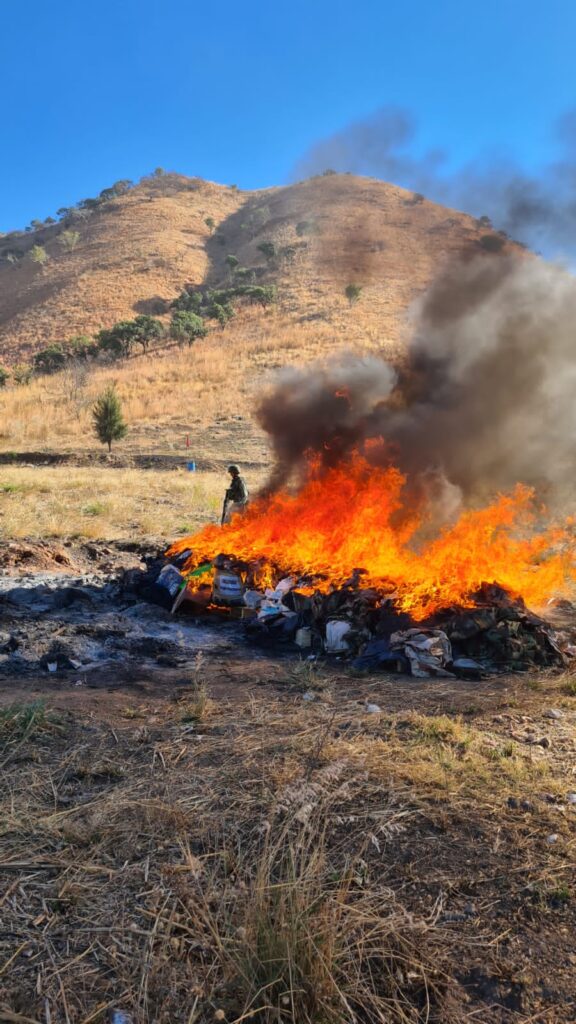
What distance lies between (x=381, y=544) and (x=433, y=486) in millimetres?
1446

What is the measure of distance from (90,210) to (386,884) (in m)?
105

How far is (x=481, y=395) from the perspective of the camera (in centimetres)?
980

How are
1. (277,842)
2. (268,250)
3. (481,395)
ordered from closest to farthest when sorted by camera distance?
(277,842)
(481,395)
(268,250)

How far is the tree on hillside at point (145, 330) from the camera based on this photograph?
51.0 meters

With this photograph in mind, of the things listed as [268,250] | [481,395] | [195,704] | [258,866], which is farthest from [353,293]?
[258,866]

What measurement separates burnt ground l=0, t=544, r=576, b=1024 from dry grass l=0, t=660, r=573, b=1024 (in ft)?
0.04

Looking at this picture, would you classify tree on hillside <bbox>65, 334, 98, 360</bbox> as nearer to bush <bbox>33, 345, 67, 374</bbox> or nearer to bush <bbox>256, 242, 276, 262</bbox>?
bush <bbox>33, 345, 67, 374</bbox>

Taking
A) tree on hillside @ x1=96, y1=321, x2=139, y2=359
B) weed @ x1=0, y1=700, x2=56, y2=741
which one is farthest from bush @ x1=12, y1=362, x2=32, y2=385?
weed @ x1=0, y1=700, x2=56, y2=741

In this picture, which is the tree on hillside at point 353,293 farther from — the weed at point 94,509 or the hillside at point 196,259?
the weed at point 94,509

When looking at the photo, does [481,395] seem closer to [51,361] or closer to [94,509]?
[94,509]

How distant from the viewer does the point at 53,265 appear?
7388 centimetres

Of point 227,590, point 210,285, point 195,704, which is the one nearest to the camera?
point 195,704

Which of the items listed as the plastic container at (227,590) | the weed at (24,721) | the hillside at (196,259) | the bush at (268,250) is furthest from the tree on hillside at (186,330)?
the weed at (24,721)

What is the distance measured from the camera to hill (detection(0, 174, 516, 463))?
27.9 meters
